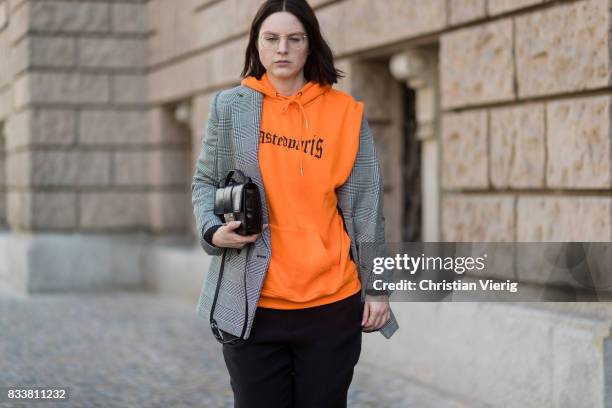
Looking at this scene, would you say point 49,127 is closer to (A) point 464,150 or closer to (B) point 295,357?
(A) point 464,150

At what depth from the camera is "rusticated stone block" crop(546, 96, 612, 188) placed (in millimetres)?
4562

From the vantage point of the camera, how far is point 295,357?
2750 millimetres

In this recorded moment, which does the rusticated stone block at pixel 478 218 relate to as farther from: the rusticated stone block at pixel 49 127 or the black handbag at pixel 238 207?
the rusticated stone block at pixel 49 127

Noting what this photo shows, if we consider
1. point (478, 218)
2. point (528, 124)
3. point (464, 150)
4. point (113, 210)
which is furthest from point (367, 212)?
point (113, 210)

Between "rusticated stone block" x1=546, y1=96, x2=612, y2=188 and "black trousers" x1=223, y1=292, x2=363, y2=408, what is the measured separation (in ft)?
7.27

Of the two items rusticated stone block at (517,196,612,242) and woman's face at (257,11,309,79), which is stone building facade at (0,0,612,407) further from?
woman's face at (257,11,309,79)

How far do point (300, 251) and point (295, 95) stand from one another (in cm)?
44

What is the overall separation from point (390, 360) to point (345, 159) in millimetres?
3582

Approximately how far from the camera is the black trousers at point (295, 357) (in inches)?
106

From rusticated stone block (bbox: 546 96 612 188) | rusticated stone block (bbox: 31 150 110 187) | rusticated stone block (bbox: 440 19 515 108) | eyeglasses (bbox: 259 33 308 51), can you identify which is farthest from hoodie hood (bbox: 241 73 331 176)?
rusticated stone block (bbox: 31 150 110 187)

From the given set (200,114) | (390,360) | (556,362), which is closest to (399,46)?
(390,360)

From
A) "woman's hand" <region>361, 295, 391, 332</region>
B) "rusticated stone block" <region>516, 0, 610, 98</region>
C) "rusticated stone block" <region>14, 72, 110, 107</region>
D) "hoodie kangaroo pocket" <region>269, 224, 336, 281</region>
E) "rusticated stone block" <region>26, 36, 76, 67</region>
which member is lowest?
"woman's hand" <region>361, 295, 391, 332</region>

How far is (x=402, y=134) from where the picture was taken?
23.0 ft

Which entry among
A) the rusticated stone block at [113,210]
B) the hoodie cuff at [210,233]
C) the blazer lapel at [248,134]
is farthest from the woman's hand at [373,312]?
the rusticated stone block at [113,210]
